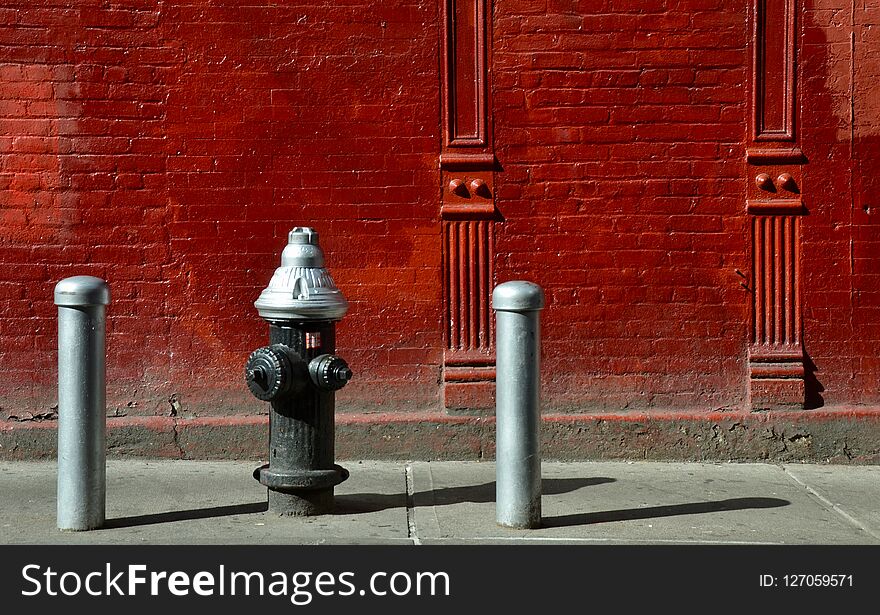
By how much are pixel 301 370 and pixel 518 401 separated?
3.57 feet

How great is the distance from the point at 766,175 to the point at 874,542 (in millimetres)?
2675

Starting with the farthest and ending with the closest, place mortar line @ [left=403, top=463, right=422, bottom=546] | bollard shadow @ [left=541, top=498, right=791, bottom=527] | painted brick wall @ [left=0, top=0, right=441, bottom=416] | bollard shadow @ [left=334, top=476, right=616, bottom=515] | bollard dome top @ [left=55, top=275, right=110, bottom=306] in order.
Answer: painted brick wall @ [left=0, top=0, right=441, bottom=416] < bollard shadow @ [left=334, top=476, right=616, bottom=515] < bollard shadow @ [left=541, top=498, right=791, bottom=527] < mortar line @ [left=403, top=463, right=422, bottom=546] < bollard dome top @ [left=55, top=275, right=110, bottom=306]

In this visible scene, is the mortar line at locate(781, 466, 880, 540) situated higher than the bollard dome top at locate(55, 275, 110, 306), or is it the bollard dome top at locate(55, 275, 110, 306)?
the bollard dome top at locate(55, 275, 110, 306)

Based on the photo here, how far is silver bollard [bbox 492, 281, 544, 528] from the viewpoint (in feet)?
18.0

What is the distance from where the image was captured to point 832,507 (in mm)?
6281

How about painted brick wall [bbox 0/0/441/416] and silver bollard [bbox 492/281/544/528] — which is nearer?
silver bollard [bbox 492/281/544/528]

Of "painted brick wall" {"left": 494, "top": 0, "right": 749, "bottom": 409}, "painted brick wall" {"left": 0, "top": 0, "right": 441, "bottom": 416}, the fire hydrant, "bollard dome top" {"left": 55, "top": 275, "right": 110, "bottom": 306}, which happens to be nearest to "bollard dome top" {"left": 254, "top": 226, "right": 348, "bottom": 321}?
the fire hydrant

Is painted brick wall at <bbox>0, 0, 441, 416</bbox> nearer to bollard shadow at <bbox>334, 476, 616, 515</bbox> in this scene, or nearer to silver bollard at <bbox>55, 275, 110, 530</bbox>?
bollard shadow at <bbox>334, 476, 616, 515</bbox>

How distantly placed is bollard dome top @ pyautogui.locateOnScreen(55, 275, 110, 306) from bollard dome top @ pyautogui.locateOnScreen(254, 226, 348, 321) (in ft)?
2.54

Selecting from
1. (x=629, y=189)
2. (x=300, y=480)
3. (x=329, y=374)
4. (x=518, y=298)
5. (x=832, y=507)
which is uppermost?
(x=629, y=189)

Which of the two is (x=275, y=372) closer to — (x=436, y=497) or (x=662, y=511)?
(x=436, y=497)

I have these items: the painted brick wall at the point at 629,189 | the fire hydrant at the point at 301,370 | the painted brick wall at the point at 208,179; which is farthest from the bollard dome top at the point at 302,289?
the painted brick wall at the point at 629,189

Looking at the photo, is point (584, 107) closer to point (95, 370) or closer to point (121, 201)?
point (121, 201)

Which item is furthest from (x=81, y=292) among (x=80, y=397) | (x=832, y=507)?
(x=832, y=507)
